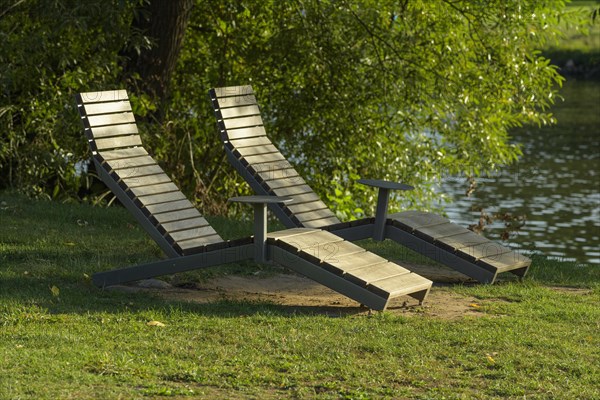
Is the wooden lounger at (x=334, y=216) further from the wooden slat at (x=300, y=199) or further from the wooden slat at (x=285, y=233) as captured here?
the wooden slat at (x=285, y=233)

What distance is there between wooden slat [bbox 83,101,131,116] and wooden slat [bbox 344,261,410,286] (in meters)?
2.81

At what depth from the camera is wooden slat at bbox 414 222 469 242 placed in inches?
315

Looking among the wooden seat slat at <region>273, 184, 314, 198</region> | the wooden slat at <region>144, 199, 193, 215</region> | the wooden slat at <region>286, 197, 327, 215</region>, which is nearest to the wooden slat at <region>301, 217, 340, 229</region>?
the wooden slat at <region>286, 197, 327, 215</region>

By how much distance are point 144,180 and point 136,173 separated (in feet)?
0.32

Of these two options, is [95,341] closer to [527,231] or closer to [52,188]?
[52,188]

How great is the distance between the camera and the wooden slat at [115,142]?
8.30 metres

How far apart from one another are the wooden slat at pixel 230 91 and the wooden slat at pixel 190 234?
1959 mm

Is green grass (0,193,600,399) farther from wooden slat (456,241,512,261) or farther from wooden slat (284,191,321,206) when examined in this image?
wooden slat (284,191,321,206)

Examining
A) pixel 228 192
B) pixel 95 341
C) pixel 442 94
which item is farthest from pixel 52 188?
pixel 95 341

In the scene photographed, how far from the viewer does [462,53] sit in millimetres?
13266

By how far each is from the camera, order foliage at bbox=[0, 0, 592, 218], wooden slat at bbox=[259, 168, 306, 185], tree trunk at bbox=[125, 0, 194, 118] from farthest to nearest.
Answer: foliage at bbox=[0, 0, 592, 218], tree trunk at bbox=[125, 0, 194, 118], wooden slat at bbox=[259, 168, 306, 185]

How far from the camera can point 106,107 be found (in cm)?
857

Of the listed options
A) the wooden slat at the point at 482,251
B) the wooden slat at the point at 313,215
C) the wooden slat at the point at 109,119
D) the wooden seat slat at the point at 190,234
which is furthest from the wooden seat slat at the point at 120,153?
the wooden slat at the point at 482,251

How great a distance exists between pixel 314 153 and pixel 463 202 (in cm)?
685
